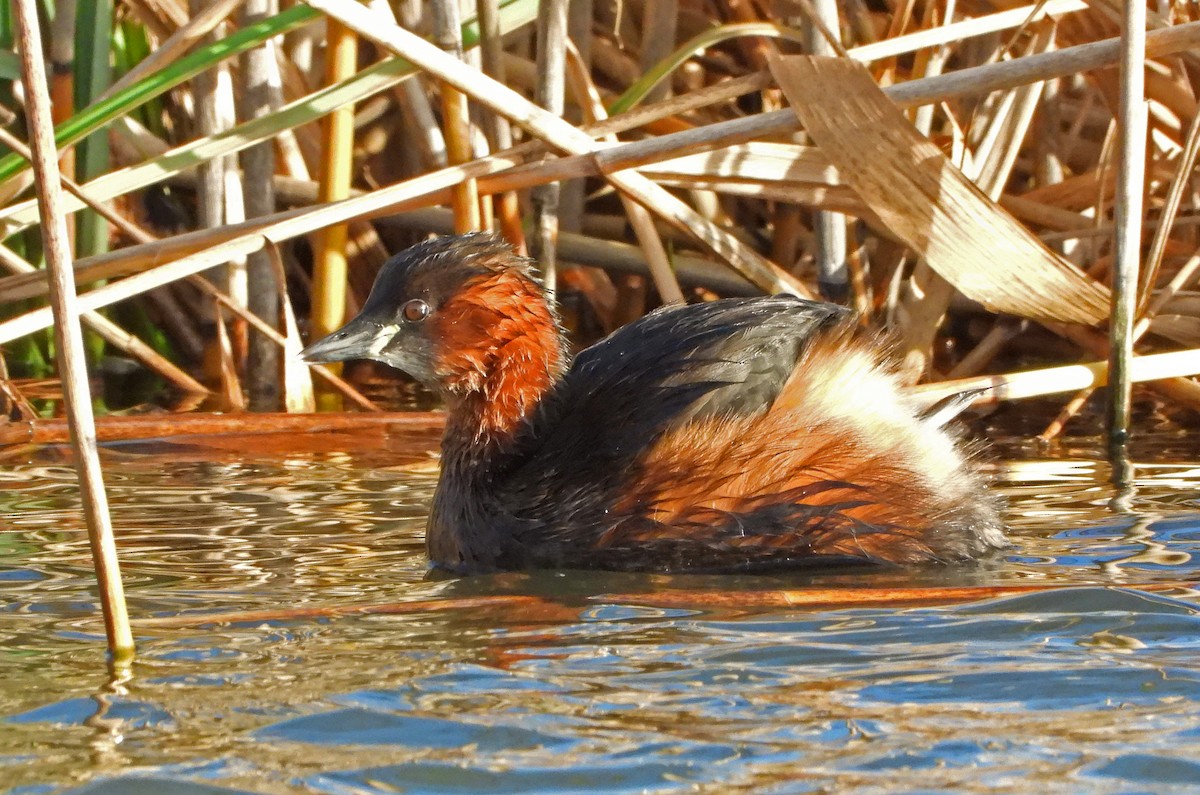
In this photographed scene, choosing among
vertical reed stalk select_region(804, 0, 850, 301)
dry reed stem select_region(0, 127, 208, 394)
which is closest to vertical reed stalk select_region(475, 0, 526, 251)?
vertical reed stalk select_region(804, 0, 850, 301)

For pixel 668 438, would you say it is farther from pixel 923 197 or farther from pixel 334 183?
pixel 334 183

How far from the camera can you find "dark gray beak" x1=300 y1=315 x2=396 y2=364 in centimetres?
412

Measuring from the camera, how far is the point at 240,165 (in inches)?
242

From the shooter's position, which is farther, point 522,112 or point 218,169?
point 218,169

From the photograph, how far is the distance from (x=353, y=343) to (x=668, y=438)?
0.87 meters

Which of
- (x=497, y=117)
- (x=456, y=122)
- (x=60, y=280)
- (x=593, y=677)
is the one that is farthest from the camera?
(x=497, y=117)

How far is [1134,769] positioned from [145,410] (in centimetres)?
428

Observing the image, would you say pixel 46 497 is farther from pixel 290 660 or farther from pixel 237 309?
pixel 290 660

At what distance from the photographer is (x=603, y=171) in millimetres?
4891

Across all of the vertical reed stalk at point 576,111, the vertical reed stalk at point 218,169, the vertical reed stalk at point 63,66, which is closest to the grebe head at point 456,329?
the vertical reed stalk at point 218,169

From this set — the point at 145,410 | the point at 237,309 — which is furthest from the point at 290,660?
the point at 145,410

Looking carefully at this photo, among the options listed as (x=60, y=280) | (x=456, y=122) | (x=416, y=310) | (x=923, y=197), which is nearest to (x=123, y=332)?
(x=456, y=122)

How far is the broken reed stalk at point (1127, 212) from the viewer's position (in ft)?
14.7

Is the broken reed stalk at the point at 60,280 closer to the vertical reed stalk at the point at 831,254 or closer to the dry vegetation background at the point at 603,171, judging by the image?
the dry vegetation background at the point at 603,171
